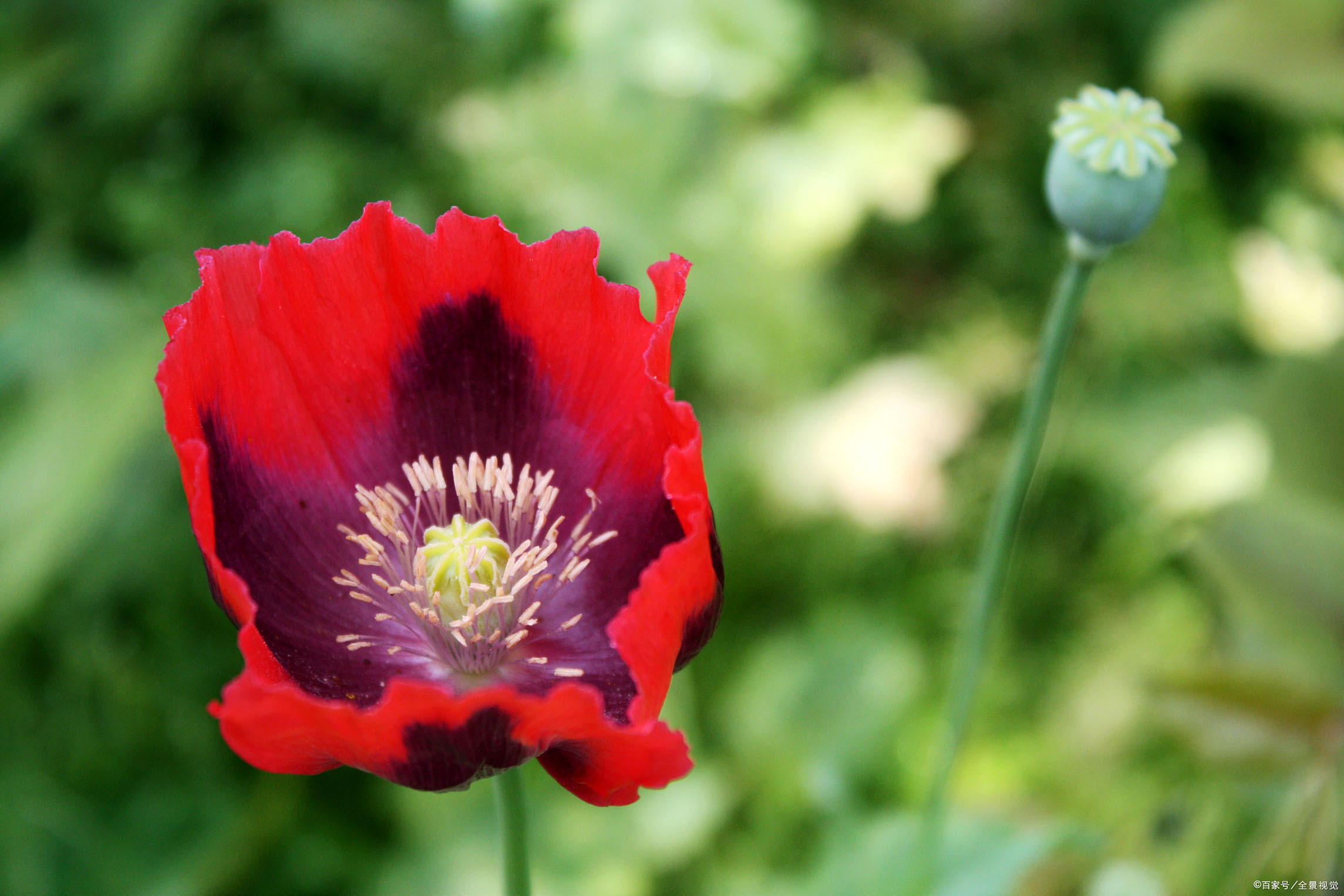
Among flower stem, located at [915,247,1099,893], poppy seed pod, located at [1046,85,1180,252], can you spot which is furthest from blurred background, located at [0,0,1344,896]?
poppy seed pod, located at [1046,85,1180,252]

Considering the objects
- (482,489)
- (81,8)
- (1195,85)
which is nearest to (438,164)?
(81,8)

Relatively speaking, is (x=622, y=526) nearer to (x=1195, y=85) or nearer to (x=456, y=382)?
(x=456, y=382)

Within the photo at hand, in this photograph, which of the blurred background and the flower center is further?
the blurred background

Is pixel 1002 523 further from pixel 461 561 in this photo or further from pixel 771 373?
pixel 771 373

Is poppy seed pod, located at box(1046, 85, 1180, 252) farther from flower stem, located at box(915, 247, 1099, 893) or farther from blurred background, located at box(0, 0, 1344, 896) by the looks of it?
blurred background, located at box(0, 0, 1344, 896)

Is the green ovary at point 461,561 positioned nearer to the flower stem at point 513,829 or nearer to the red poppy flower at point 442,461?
the red poppy flower at point 442,461

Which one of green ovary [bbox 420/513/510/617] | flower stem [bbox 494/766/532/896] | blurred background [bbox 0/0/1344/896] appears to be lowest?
flower stem [bbox 494/766/532/896]
